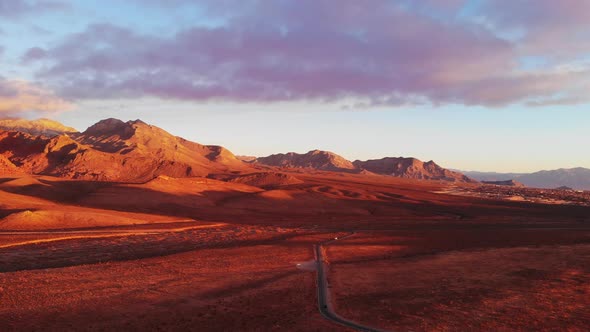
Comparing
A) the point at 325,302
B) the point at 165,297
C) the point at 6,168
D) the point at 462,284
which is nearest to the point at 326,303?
the point at 325,302

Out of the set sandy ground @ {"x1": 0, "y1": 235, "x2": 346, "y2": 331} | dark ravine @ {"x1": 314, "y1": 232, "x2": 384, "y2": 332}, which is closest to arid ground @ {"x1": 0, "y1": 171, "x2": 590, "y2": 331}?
sandy ground @ {"x1": 0, "y1": 235, "x2": 346, "y2": 331}

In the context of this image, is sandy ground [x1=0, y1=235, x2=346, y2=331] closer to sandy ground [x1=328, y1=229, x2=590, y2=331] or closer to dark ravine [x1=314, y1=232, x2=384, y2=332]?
dark ravine [x1=314, y1=232, x2=384, y2=332]

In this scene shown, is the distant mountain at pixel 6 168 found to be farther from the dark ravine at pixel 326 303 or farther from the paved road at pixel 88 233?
the dark ravine at pixel 326 303

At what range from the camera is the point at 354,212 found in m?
67.2

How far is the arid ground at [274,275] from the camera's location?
14.2m

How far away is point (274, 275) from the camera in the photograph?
2108 cm

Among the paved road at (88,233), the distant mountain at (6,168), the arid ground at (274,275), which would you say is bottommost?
the paved road at (88,233)

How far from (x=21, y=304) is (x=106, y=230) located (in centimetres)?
2479

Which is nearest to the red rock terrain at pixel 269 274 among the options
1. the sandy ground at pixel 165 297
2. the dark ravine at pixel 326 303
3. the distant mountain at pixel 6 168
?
the sandy ground at pixel 165 297

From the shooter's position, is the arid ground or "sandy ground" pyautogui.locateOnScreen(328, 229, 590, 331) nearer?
the arid ground

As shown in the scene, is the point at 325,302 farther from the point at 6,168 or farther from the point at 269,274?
the point at 6,168

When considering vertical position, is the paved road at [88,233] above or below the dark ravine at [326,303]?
below

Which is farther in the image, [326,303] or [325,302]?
[325,302]

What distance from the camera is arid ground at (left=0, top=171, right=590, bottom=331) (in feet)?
46.7
